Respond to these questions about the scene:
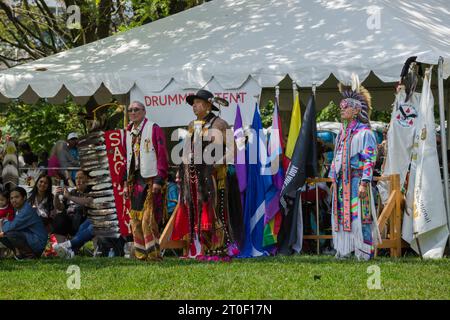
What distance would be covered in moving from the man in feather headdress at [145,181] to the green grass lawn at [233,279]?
0.27 metres

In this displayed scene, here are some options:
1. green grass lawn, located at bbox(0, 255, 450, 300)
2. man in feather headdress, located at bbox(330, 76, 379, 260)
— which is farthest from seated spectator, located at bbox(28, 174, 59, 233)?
man in feather headdress, located at bbox(330, 76, 379, 260)

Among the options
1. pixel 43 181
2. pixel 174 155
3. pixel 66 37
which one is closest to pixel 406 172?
pixel 174 155

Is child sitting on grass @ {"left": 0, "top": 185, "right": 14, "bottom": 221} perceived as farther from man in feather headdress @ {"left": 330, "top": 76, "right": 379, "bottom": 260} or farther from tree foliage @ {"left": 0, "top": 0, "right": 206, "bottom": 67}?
tree foliage @ {"left": 0, "top": 0, "right": 206, "bottom": 67}

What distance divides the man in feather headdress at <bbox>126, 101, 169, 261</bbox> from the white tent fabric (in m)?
1.76

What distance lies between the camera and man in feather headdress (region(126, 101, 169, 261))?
10633 millimetres

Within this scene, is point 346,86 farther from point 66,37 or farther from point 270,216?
point 66,37

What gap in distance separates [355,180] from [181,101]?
2967mm

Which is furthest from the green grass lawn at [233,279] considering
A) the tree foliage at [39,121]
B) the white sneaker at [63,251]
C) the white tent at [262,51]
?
the tree foliage at [39,121]

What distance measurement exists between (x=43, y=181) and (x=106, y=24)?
8.40 m

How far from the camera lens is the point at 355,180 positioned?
10.4 metres

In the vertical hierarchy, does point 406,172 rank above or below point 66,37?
below

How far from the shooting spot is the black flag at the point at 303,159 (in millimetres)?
11312

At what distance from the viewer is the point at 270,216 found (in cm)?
1151

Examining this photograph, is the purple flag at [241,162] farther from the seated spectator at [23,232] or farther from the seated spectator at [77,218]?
the seated spectator at [23,232]
